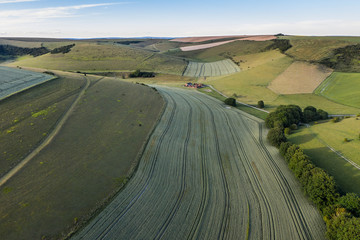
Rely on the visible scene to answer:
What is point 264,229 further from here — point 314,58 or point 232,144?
point 314,58

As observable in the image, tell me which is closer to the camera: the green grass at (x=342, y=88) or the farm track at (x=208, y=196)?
the farm track at (x=208, y=196)

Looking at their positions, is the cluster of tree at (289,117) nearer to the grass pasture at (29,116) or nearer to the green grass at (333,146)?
the green grass at (333,146)

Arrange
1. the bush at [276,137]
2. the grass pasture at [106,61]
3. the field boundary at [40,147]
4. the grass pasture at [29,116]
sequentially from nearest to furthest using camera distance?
1. the field boundary at [40,147]
2. the grass pasture at [29,116]
3. the bush at [276,137]
4. the grass pasture at [106,61]

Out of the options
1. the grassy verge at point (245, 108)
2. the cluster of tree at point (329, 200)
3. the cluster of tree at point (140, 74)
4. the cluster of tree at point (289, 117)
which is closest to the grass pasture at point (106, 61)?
the cluster of tree at point (140, 74)

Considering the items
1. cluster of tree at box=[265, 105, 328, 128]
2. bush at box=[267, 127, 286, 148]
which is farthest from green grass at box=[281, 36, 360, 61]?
bush at box=[267, 127, 286, 148]

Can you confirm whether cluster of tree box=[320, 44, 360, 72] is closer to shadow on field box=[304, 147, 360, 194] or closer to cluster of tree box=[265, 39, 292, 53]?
cluster of tree box=[265, 39, 292, 53]

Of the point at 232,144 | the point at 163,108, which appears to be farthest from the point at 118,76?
the point at 232,144

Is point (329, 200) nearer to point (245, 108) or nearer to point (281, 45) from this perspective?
point (245, 108)
